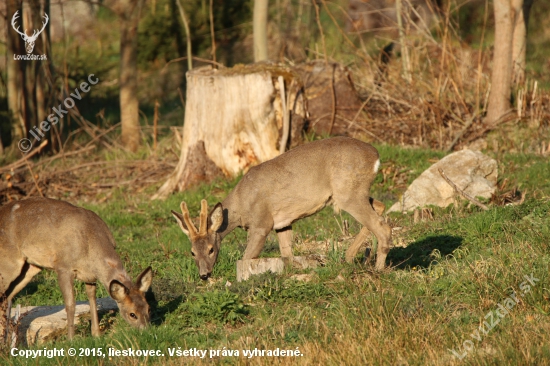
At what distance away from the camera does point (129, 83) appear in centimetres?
1958

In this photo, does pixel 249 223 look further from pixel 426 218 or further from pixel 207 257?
pixel 426 218

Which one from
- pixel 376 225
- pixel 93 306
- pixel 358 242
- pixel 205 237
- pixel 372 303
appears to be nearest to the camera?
pixel 372 303

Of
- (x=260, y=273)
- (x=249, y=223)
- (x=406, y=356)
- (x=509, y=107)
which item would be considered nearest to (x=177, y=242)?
(x=249, y=223)

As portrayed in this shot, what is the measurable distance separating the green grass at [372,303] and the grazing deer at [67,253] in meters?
0.45

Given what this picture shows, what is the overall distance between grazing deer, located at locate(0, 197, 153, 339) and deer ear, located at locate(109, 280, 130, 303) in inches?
2.1

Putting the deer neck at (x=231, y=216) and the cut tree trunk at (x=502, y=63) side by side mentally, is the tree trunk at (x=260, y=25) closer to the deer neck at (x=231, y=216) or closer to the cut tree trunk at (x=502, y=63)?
the cut tree trunk at (x=502, y=63)

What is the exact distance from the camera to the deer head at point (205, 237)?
923 cm

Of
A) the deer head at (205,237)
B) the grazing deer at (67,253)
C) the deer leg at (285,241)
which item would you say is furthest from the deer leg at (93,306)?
the deer leg at (285,241)

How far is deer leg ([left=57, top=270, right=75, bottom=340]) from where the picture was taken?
8.20 metres

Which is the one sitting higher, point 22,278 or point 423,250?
point 22,278

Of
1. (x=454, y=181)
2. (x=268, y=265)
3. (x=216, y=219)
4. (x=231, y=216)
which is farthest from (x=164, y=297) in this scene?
(x=454, y=181)

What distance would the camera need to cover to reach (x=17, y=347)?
813cm

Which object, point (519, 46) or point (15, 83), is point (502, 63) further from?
point (15, 83)

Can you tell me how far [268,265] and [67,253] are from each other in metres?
2.24
